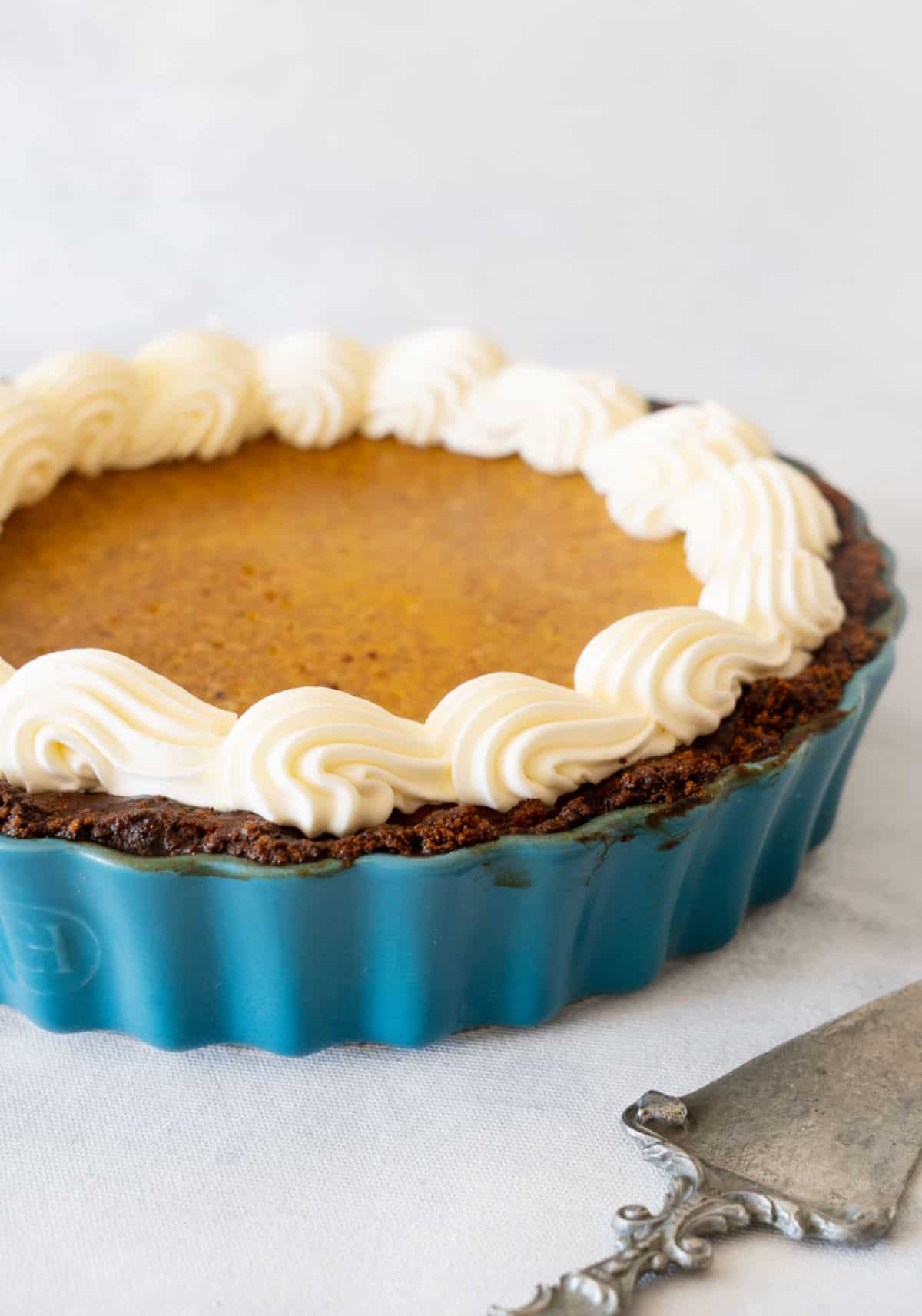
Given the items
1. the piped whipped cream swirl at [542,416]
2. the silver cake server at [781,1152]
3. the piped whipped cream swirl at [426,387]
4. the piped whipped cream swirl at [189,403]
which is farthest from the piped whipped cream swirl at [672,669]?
the piped whipped cream swirl at [189,403]

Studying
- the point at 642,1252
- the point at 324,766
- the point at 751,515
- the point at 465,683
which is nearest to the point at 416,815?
the point at 324,766

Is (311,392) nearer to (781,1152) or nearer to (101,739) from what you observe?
(101,739)

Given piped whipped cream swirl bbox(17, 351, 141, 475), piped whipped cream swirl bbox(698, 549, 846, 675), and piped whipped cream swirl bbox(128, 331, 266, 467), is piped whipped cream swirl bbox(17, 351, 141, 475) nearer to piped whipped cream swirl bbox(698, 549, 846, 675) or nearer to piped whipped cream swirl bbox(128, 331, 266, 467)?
piped whipped cream swirl bbox(128, 331, 266, 467)

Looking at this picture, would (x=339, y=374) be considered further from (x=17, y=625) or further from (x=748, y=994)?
(x=748, y=994)

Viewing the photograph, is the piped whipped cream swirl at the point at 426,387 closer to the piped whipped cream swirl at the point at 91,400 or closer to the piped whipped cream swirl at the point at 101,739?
the piped whipped cream swirl at the point at 91,400

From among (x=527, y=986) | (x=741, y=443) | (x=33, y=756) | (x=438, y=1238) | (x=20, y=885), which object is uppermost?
(x=741, y=443)

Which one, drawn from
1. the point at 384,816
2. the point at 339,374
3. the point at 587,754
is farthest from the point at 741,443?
the point at 384,816
